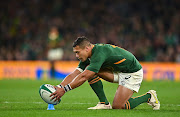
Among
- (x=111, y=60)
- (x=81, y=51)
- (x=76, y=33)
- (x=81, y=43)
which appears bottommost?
(x=76, y=33)

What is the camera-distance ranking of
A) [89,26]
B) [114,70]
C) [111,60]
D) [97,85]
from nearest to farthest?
[111,60] → [97,85] → [114,70] → [89,26]

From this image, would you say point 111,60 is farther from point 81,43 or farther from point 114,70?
point 81,43

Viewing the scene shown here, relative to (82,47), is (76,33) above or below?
below

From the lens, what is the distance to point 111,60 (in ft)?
24.1

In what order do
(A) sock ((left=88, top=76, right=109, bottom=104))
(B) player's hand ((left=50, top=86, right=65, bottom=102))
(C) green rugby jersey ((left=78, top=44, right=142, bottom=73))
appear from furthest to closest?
(A) sock ((left=88, top=76, right=109, bottom=104))
(C) green rugby jersey ((left=78, top=44, right=142, bottom=73))
(B) player's hand ((left=50, top=86, right=65, bottom=102))

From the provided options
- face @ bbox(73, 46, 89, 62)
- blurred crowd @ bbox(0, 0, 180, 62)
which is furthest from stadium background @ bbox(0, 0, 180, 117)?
face @ bbox(73, 46, 89, 62)

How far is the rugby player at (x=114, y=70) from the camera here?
22.9ft

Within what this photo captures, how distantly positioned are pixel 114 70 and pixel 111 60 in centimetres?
53

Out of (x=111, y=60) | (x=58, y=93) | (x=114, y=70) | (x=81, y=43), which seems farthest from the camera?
(x=114, y=70)

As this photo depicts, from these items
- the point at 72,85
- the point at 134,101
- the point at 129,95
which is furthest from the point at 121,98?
the point at 72,85

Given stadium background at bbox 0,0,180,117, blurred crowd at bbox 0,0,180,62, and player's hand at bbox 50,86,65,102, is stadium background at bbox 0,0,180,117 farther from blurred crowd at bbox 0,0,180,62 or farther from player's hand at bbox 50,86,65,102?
player's hand at bbox 50,86,65,102

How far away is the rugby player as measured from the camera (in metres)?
6.98

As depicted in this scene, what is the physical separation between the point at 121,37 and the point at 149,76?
3.26m

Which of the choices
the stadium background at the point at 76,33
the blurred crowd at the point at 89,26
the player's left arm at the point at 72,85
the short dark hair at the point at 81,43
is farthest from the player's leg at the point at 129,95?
the blurred crowd at the point at 89,26
